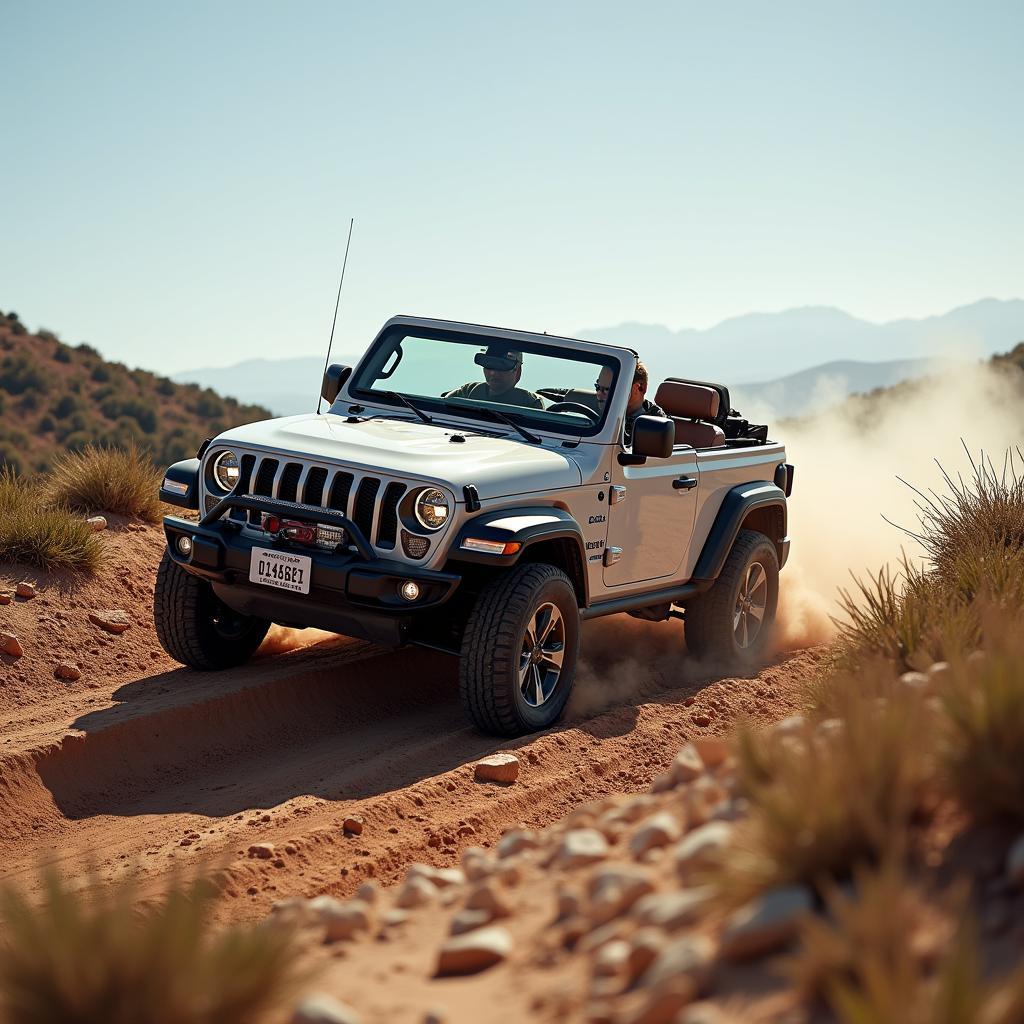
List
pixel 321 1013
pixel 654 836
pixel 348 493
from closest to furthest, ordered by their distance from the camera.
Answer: pixel 321 1013, pixel 654 836, pixel 348 493

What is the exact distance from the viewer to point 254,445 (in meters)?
6.98

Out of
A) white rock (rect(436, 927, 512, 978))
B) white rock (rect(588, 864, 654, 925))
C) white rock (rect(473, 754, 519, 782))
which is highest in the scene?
white rock (rect(588, 864, 654, 925))

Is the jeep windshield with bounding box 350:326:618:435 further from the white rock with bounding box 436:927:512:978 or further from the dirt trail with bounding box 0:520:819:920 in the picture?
the white rock with bounding box 436:927:512:978

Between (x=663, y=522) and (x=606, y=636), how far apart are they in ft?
5.08

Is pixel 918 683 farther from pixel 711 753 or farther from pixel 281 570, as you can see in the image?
pixel 281 570

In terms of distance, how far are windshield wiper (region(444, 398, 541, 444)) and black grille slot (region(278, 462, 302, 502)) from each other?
1.44 metres

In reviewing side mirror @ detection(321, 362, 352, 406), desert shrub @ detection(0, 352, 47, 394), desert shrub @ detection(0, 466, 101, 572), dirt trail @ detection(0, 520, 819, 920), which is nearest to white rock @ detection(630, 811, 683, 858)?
dirt trail @ detection(0, 520, 819, 920)

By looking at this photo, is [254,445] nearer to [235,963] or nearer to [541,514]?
[541,514]

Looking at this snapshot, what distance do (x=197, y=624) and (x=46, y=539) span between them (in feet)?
7.28

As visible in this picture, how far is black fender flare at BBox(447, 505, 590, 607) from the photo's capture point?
656cm

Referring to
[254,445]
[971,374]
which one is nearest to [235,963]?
[254,445]

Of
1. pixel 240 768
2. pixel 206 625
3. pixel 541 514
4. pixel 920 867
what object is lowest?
pixel 240 768

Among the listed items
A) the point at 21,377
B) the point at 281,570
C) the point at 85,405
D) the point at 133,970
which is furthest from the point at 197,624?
the point at 21,377

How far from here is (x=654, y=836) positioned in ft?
12.8
